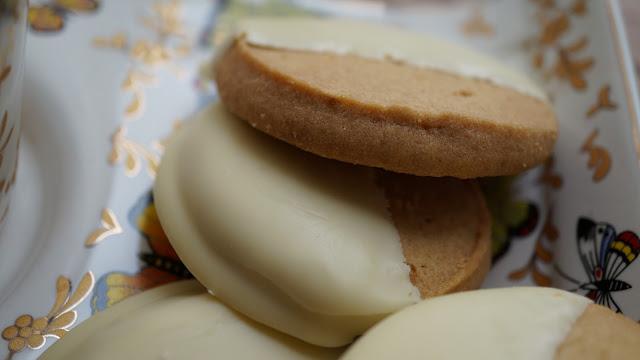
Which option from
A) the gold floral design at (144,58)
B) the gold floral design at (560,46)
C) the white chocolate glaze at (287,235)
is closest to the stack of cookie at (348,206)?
the white chocolate glaze at (287,235)

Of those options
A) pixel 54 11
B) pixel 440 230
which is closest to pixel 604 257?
pixel 440 230

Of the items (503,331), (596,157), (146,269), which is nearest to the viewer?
(503,331)

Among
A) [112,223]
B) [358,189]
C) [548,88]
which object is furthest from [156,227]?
[548,88]

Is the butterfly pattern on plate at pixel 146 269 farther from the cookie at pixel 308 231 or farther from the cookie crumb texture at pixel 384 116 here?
the cookie crumb texture at pixel 384 116

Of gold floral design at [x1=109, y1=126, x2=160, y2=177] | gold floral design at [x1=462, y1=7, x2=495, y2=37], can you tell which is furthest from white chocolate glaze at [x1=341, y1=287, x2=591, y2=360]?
gold floral design at [x1=462, y1=7, x2=495, y2=37]

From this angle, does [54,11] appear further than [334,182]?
Yes

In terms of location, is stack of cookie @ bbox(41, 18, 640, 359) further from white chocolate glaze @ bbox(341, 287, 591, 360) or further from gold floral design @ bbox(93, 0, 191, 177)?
gold floral design @ bbox(93, 0, 191, 177)

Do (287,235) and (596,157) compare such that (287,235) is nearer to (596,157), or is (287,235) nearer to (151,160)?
(151,160)

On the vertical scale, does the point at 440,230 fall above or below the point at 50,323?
above
